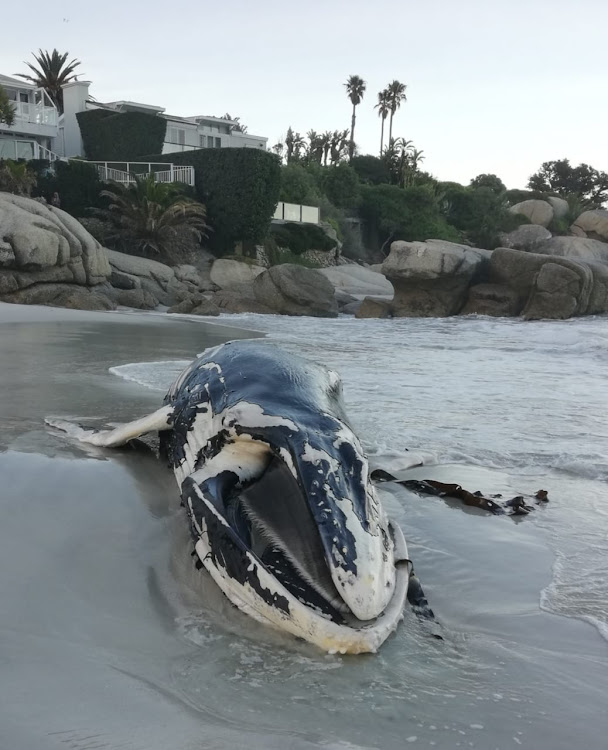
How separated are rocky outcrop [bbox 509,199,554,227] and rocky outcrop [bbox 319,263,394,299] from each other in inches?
761

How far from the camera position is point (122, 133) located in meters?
40.0

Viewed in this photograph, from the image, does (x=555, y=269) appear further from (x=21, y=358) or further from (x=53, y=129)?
(x=53, y=129)

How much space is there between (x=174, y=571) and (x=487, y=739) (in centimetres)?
118

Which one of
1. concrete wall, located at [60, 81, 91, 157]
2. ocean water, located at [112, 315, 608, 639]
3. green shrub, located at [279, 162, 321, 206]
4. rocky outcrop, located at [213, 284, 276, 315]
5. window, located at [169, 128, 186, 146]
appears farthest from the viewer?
window, located at [169, 128, 186, 146]

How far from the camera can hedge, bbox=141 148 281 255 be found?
107 ft

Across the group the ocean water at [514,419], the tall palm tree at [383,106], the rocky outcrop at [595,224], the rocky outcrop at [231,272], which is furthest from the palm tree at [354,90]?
the ocean water at [514,419]

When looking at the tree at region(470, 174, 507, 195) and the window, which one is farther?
the tree at region(470, 174, 507, 195)

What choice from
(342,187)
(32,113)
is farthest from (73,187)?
(342,187)

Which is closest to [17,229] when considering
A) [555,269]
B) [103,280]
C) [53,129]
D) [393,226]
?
[103,280]

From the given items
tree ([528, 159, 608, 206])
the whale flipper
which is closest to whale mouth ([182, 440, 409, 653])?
the whale flipper

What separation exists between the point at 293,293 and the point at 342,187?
27.0 meters

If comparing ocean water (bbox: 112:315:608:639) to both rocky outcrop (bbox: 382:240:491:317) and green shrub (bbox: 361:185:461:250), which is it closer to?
rocky outcrop (bbox: 382:240:491:317)

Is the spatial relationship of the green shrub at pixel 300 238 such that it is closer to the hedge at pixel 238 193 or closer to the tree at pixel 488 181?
the hedge at pixel 238 193

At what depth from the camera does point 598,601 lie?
2.61 metres
